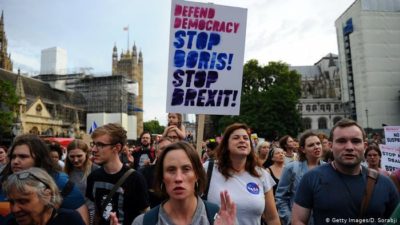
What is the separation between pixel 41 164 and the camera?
3.04m

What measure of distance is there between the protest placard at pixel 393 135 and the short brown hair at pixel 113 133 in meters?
5.05

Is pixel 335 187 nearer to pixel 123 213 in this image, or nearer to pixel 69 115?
pixel 123 213

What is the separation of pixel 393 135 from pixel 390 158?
2.36 ft

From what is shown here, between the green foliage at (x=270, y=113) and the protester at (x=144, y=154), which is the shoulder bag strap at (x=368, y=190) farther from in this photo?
the green foliage at (x=270, y=113)

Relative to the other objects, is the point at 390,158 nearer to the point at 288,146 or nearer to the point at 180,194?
the point at 288,146

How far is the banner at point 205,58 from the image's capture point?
4.01 metres

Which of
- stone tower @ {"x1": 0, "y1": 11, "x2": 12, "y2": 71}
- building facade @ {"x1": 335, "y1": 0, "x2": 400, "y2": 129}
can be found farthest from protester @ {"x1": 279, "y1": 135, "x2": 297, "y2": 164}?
stone tower @ {"x1": 0, "y1": 11, "x2": 12, "y2": 71}

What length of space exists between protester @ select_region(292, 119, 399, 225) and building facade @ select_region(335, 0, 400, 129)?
2056 inches

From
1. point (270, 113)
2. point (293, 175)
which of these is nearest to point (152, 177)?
point (293, 175)

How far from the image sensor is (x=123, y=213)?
3.20 meters

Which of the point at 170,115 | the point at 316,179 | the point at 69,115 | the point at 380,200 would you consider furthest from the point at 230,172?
the point at 69,115

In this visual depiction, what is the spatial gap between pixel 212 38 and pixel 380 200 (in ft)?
7.91

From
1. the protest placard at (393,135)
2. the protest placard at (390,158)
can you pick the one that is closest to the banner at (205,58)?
the protest placard at (390,158)

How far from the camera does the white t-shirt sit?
3.04m
